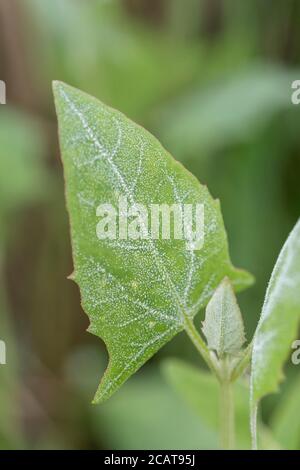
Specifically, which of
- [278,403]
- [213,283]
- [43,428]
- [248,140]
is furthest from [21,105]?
[213,283]

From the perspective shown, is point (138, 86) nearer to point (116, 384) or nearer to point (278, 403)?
point (278, 403)

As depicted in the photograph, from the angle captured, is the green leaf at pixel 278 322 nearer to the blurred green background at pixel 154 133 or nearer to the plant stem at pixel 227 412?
the plant stem at pixel 227 412

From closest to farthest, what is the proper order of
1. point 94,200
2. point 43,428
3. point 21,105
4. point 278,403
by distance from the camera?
1. point 94,200
2. point 278,403
3. point 43,428
4. point 21,105

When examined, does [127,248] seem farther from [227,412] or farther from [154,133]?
[154,133]

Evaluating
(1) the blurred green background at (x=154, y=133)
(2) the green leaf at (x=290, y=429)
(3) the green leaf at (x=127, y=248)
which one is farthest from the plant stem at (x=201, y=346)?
(1) the blurred green background at (x=154, y=133)

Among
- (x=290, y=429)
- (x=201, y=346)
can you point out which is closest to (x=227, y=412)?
(x=201, y=346)

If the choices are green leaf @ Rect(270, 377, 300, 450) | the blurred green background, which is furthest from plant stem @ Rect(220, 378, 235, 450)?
the blurred green background

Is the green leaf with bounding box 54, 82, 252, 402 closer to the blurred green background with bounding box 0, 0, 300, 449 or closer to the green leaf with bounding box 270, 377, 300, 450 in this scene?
the green leaf with bounding box 270, 377, 300, 450
